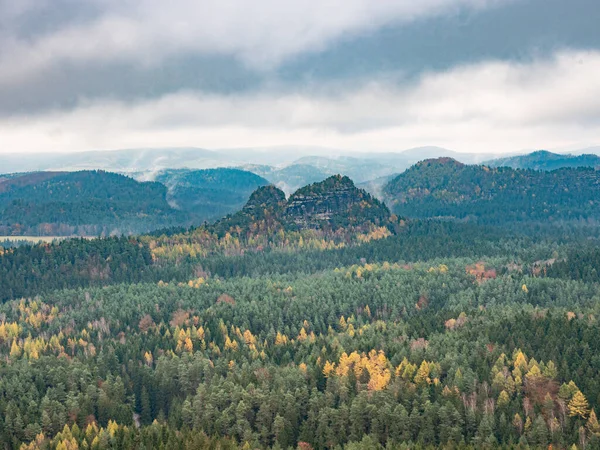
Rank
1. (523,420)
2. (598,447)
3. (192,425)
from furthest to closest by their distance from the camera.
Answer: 1. (192,425)
2. (523,420)
3. (598,447)

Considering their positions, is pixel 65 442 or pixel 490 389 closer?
pixel 65 442

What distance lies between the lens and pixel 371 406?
187250mm

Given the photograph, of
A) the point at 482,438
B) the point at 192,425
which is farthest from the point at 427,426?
the point at 192,425

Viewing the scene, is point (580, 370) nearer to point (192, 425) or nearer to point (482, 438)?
point (482, 438)

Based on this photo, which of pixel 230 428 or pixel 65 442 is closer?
pixel 65 442

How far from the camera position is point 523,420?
180 meters

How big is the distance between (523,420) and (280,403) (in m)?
63.0

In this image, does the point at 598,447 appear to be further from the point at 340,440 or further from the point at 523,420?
the point at 340,440

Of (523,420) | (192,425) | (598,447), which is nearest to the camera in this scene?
(598,447)

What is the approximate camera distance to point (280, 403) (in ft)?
642

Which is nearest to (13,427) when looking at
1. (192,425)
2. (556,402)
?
(192,425)

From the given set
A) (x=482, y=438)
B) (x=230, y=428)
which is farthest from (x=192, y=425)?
(x=482, y=438)

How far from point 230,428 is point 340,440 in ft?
97.5

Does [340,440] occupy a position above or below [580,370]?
below
